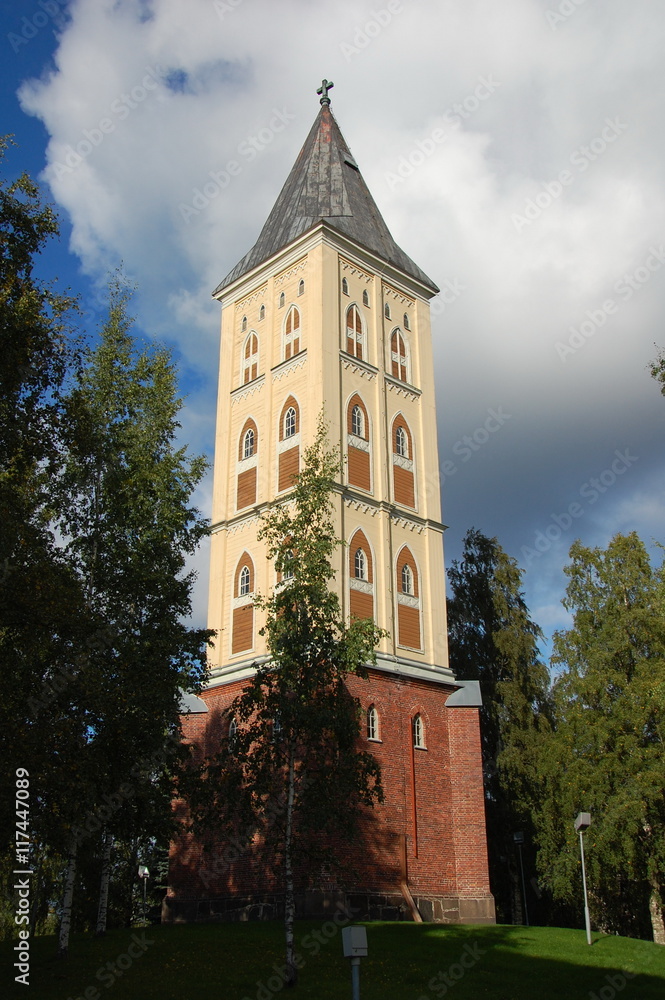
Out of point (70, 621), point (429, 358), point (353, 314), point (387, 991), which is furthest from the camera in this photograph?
point (429, 358)

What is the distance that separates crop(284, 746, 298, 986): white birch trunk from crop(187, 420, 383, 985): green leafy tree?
0.06 ft

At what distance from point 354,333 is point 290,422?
443 cm

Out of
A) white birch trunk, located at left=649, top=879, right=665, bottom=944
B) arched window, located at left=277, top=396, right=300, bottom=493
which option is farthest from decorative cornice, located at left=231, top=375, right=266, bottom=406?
white birch trunk, located at left=649, top=879, right=665, bottom=944

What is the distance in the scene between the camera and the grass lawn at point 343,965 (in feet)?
53.2

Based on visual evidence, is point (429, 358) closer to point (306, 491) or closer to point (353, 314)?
point (353, 314)

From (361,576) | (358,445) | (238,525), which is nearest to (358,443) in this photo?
(358,445)

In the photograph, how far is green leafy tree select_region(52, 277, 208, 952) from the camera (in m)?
15.9

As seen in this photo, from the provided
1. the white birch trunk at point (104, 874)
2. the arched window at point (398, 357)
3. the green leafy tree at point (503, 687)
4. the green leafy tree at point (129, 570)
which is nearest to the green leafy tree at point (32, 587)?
the green leafy tree at point (129, 570)

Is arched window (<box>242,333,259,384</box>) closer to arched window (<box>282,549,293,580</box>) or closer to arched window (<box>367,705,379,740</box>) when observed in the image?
arched window (<box>367,705,379,740</box>)

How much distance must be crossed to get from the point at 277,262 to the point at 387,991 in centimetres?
2759

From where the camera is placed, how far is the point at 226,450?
35.7 meters

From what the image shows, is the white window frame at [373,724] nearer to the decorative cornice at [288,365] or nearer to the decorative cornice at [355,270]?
the decorative cornice at [288,365]

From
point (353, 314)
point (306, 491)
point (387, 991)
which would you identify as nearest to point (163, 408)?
point (306, 491)

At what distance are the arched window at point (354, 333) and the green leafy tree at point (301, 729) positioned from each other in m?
16.9
